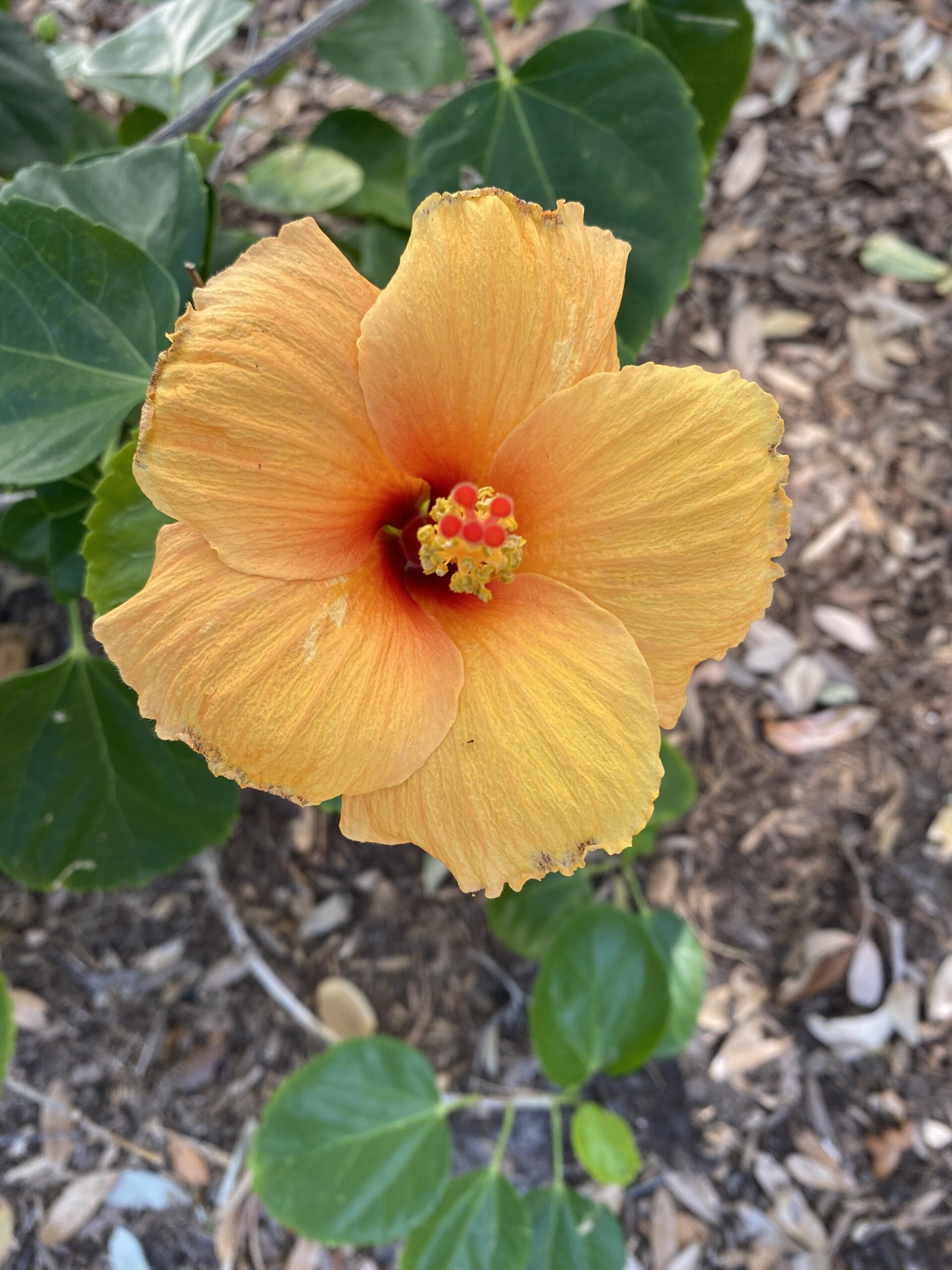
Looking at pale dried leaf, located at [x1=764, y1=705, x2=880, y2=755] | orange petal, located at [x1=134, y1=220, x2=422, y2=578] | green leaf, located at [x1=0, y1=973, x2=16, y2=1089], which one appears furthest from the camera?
pale dried leaf, located at [x1=764, y1=705, x2=880, y2=755]

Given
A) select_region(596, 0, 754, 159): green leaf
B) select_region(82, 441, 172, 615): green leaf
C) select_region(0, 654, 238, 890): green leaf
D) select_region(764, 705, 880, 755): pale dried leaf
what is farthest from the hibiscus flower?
select_region(764, 705, 880, 755): pale dried leaf

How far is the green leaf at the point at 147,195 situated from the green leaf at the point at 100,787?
67cm

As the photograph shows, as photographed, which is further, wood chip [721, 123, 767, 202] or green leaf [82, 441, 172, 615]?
wood chip [721, 123, 767, 202]

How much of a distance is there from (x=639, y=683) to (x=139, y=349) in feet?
2.60

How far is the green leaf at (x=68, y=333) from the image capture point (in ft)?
3.72

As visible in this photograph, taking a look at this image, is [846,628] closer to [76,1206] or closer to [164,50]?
[164,50]

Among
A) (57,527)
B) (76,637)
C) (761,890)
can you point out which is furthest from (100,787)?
(761,890)

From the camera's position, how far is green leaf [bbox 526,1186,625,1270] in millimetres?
1811

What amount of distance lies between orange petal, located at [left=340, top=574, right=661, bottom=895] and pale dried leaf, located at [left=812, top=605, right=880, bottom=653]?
5.68ft

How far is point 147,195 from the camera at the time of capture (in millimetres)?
1269

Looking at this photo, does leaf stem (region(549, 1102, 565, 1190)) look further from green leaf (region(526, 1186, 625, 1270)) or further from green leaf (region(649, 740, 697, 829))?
green leaf (region(649, 740, 697, 829))

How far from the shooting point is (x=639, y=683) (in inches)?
35.8

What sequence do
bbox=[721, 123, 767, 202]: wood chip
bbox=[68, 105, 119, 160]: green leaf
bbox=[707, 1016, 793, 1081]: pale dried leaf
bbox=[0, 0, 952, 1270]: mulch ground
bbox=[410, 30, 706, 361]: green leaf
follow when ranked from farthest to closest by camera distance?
bbox=[721, 123, 767, 202]: wood chip, bbox=[707, 1016, 793, 1081]: pale dried leaf, bbox=[0, 0, 952, 1270]: mulch ground, bbox=[68, 105, 119, 160]: green leaf, bbox=[410, 30, 706, 361]: green leaf

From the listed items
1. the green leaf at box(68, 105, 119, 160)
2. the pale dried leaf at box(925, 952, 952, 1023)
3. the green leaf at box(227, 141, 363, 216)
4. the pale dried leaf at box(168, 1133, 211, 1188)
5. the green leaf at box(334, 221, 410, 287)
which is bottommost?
the pale dried leaf at box(925, 952, 952, 1023)
